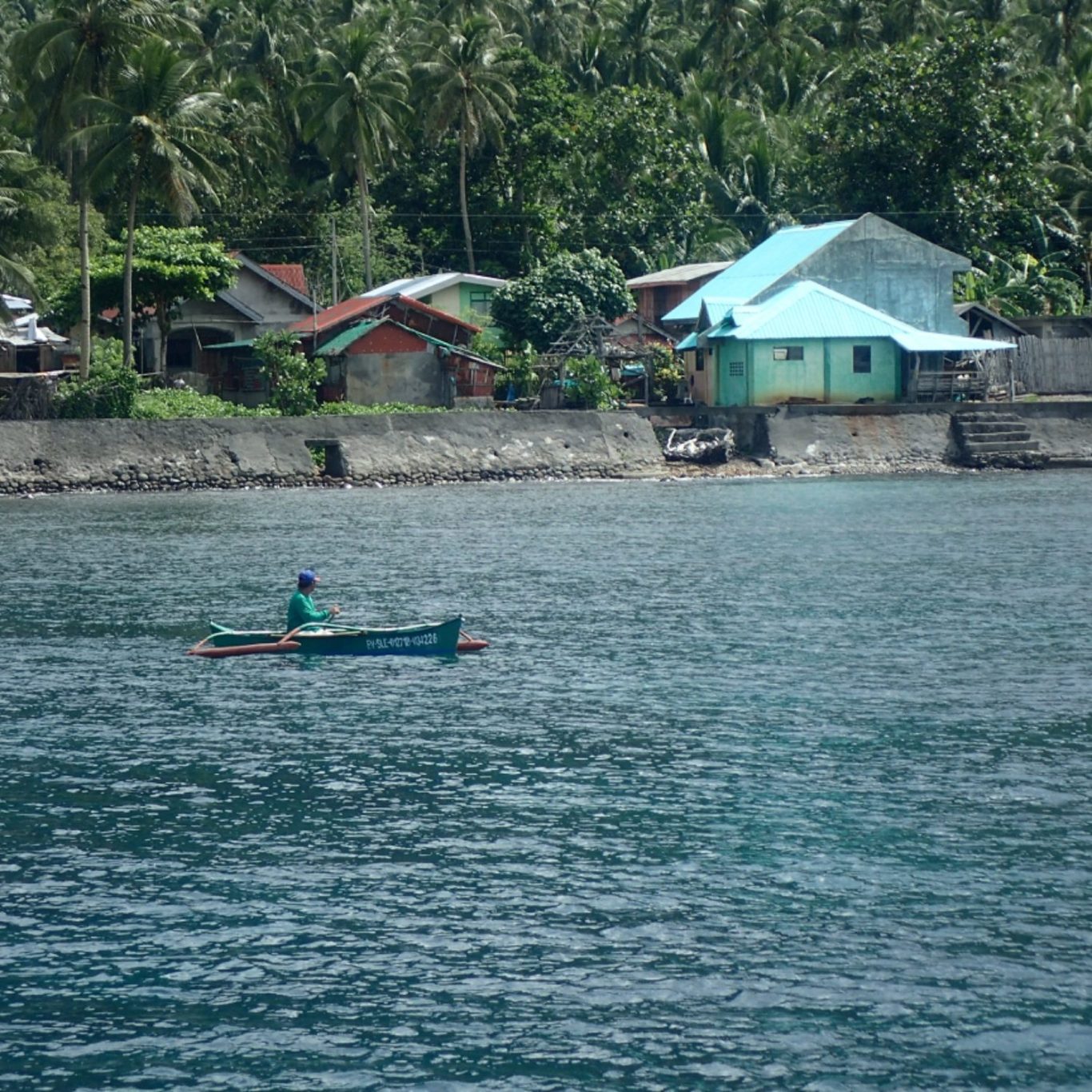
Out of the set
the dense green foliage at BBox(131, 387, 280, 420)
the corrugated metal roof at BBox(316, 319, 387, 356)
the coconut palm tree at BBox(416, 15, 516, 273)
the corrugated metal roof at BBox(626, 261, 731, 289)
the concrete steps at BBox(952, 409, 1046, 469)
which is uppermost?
the coconut palm tree at BBox(416, 15, 516, 273)

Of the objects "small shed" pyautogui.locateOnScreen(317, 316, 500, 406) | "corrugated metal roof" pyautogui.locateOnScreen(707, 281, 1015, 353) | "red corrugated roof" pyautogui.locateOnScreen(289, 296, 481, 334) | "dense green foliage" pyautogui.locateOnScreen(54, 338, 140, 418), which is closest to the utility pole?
"red corrugated roof" pyautogui.locateOnScreen(289, 296, 481, 334)

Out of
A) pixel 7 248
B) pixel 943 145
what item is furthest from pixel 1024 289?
pixel 7 248

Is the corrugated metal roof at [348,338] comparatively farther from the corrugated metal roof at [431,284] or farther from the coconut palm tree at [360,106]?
the coconut palm tree at [360,106]

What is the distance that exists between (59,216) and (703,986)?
6429 cm

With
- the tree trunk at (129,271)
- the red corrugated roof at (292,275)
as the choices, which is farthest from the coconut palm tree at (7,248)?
the red corrugated roof at (292,275)

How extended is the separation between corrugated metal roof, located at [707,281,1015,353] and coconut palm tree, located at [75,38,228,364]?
2375cm

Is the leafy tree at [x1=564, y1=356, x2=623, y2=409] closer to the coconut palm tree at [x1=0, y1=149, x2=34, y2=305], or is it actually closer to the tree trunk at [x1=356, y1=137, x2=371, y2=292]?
the tree trunk at [x1=356, y1=137, x2=371, y2=292]

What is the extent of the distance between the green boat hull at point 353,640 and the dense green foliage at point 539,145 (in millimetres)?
38937

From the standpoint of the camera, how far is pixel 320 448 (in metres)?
70.2

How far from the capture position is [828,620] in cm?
3688

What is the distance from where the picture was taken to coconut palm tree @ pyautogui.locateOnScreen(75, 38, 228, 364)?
2571 inches

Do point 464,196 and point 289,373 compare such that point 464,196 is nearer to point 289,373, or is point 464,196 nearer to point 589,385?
point 589,385

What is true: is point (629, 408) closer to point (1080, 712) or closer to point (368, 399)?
point (368, 399)

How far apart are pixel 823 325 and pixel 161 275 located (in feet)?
96.4
